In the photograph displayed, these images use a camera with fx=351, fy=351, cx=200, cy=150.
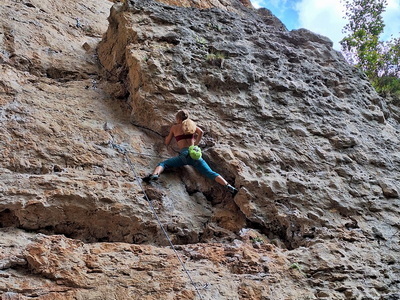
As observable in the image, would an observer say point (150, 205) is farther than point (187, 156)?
No

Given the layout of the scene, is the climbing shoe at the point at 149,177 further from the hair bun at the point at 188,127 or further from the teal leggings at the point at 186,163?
the hair bun at the point at 188,127

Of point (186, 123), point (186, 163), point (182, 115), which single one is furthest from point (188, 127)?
point (186, 163)

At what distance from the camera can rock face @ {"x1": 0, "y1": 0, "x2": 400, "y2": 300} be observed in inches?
155

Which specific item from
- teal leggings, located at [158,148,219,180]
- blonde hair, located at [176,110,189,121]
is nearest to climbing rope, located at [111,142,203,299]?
teal leggings, located at [158,148,219,180]

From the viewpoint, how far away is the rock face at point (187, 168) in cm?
393

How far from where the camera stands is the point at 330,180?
580 cm

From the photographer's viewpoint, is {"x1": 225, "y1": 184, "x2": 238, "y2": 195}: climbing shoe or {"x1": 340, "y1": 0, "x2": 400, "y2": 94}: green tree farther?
{"x1": 340, "y1": 0, "x2": 400, "y2": 94}: green tree

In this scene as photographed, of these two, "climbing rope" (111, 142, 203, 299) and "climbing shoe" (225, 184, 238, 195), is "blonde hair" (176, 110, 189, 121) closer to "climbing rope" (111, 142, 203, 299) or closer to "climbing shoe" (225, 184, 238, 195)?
"climbing rope" (111, 142, 203, 299)

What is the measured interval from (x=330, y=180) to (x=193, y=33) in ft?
13.4

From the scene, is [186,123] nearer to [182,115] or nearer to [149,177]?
[182,115]

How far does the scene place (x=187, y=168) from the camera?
556cm

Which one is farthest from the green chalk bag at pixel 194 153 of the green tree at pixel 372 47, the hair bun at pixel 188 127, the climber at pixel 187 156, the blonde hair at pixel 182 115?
the green tree at pixel 372 47

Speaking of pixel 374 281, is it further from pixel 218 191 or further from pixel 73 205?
pixel 73 205

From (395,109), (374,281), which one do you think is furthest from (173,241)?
(395,109)
